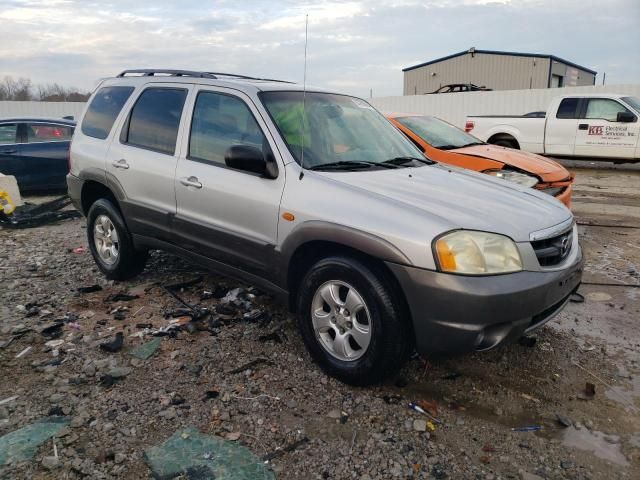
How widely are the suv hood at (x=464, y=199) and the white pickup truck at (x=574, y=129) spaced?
32.1ft

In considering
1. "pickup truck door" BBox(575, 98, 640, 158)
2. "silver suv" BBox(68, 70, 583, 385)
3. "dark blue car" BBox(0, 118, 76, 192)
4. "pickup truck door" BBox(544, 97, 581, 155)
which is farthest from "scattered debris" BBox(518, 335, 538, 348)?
"pickup truck door" BBox(544, 97, 581, 155)

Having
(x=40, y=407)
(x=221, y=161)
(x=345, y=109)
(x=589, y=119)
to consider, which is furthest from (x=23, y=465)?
(x=589, y=119)

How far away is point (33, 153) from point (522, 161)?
8749 mm

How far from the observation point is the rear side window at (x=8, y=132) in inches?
391

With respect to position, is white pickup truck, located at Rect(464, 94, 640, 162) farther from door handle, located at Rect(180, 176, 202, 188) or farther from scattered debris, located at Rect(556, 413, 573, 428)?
scattered debris, located at Rect(556, 413, 573, 428)

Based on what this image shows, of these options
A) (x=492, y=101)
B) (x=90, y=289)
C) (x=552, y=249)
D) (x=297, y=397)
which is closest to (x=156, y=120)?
(x=90, y=289)

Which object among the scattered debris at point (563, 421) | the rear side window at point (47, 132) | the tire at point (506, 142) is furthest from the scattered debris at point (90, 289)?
the tire at point (506, 142)

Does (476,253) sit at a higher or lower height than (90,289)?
higher

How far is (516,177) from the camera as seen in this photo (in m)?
6.47

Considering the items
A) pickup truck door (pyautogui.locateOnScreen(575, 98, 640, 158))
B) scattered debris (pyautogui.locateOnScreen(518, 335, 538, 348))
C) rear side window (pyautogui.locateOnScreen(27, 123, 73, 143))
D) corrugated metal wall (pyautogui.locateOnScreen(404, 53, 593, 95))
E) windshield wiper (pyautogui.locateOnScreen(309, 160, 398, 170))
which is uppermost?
corrugated metal wall (pyautogui.locateOnScreen(404, 53, 593, 95))

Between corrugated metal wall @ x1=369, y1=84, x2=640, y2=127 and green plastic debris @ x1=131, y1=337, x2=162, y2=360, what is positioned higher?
corrugated metal wall @ x1=369, y1=84, x2=640, y2=127

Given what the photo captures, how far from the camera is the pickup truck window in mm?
12383

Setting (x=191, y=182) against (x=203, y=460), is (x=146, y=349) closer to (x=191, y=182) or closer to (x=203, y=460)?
(x=191, y=182)

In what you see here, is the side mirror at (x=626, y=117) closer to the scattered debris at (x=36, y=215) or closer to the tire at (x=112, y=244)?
the tire at (x=112, y=244)
